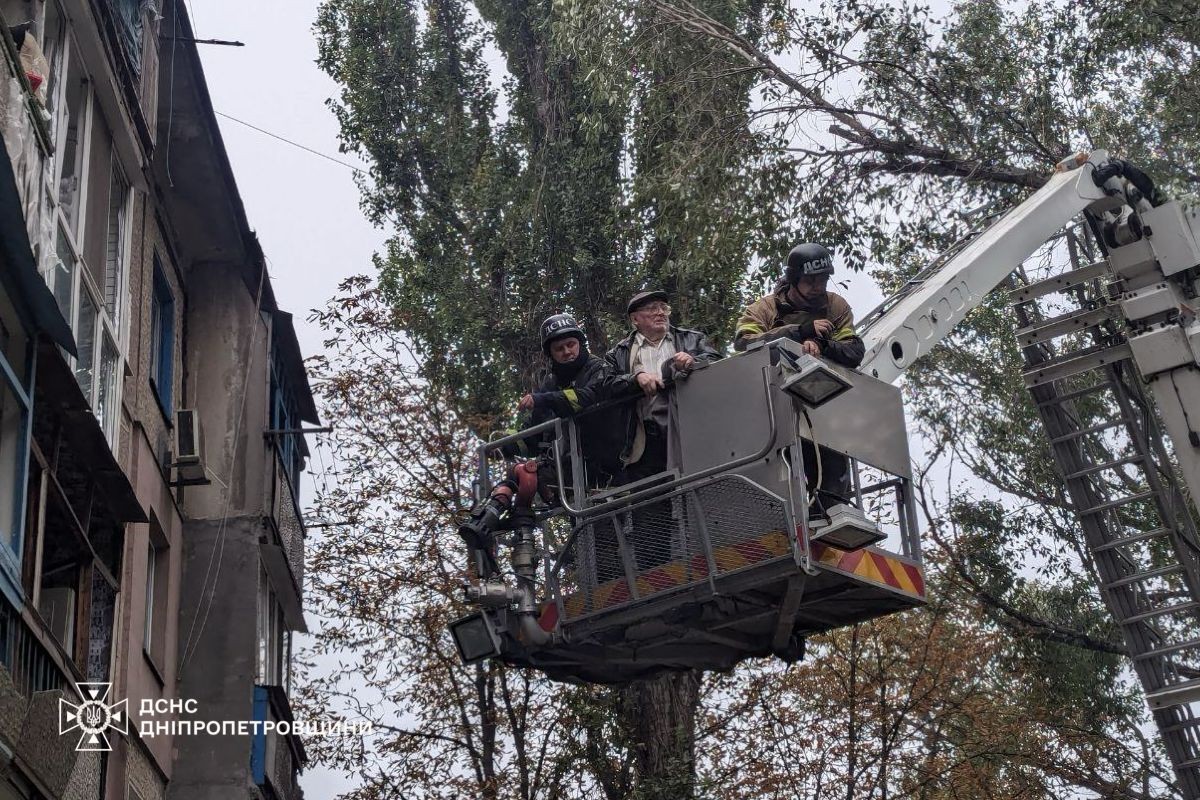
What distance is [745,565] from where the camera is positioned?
29.8ft

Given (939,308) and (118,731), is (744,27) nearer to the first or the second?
(939,308)

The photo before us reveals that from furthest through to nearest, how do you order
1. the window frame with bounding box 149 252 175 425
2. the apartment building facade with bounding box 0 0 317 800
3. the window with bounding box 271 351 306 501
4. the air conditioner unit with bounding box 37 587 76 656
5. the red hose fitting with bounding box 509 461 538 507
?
1. the window with bounding box 271 351 306 501
2. the window frame with bounding box 149 252 175 425
3. the air conditioner unit with bounding box 37 587 76 656
4. the red hose fitting with bounding box 509 461 538 507
5. the apartment building facade with bounding box 0 0 317 800

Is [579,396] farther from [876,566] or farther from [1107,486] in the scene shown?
[1107,486]

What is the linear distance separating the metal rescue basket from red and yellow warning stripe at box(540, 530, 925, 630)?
0.01 metres

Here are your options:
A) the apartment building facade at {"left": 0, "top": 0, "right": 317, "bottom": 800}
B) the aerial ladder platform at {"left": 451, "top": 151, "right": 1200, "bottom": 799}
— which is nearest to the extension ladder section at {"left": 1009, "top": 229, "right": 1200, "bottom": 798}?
the aerial ladder platform at {"left": 451, "top": 151, "right": 1200, "bottom": 799}

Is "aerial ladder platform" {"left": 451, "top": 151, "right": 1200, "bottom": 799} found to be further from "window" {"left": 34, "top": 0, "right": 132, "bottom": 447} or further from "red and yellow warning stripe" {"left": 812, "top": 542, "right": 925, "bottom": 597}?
"window" {"left": 34, "top": 0, "right": 132, "bottom": 447}

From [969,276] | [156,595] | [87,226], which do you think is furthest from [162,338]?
[969,276]

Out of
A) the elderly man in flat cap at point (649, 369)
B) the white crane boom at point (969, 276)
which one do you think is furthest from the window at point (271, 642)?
the white crane boom at point (969, 276)

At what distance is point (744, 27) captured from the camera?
17938 mm

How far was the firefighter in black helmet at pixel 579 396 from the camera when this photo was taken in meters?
9.81

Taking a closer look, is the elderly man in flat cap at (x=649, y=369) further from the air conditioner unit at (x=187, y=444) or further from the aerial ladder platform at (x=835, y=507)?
the air conditioner unit at (x=187, y=444)

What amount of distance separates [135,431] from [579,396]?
17.9 ft

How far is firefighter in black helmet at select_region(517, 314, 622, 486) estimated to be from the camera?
9812mm

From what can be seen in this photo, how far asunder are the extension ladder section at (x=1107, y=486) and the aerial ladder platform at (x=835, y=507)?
2 cm
